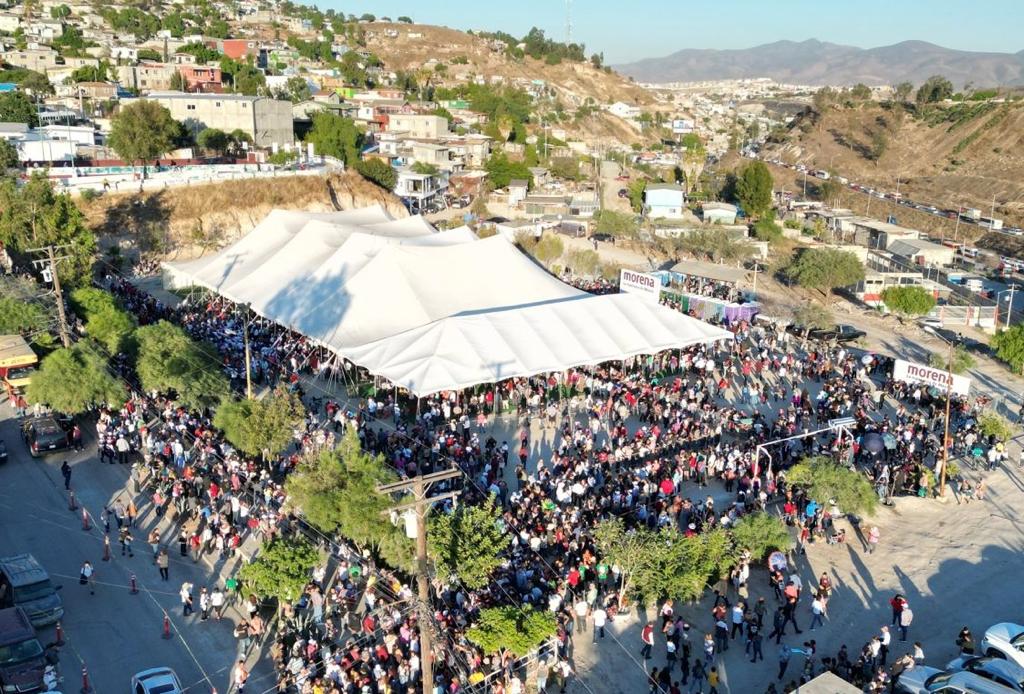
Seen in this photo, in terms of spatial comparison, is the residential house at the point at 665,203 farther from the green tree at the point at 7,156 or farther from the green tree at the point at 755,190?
the green tree at the point at 7,156

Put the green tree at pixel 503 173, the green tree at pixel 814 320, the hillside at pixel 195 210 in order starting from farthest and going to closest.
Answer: the green tree at pixel 503 173, the hillside at pixel 195 210, the green tree at pixel 814 320

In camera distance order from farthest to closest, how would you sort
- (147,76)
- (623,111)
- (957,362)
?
(623,111) < (147,76) < (957,362)

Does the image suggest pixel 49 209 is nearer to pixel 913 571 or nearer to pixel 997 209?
pixel 913 571

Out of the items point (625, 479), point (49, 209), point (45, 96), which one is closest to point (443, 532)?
point (625, 479)

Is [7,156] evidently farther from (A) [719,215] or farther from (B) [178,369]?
(A) [719,215]

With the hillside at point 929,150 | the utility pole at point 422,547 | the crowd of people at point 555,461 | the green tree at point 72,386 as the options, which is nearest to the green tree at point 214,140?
the crowd of people at point 555,461

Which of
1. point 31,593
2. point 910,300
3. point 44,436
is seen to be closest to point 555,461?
point 31,593
